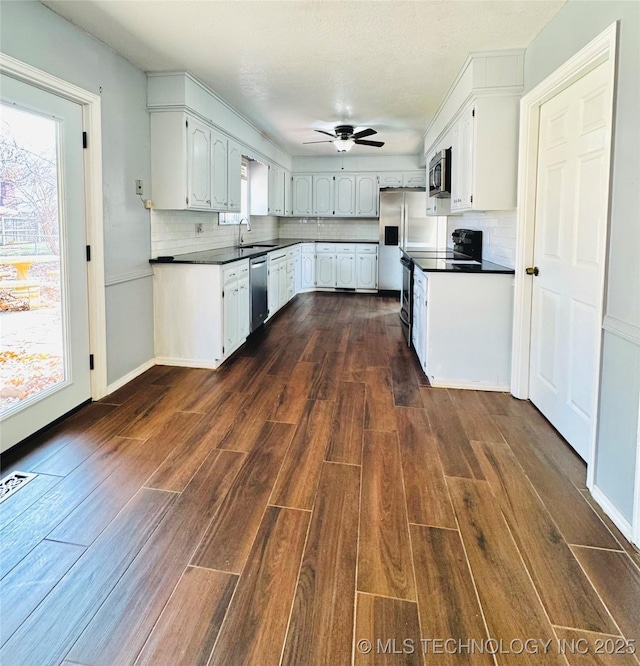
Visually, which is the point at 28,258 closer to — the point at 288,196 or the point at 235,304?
the point at 235,304

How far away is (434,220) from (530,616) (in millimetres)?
6890

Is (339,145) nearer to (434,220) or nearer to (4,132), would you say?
(434,220)

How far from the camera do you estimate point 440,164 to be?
4723mm

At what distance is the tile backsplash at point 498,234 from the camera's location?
12.3ft

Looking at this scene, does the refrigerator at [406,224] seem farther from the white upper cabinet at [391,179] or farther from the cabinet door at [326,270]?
the cabinet door at [326,270]

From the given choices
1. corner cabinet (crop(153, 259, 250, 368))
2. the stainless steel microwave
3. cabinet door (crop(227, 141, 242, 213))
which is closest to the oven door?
the stainless steel microwave

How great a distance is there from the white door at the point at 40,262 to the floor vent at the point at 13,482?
0.30 m

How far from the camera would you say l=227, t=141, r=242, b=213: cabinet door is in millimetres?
5160

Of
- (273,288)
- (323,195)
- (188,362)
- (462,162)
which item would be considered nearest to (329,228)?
(323,195)

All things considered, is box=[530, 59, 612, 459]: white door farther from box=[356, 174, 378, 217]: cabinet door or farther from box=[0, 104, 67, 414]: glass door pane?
box=[356, 174, 378, 217]: cabinet door

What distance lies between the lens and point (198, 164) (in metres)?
4.30

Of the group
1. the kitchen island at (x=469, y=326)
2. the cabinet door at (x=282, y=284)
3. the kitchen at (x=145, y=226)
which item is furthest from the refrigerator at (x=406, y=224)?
the kitchen island at (x=469, y=326)

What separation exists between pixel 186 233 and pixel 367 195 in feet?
14.9

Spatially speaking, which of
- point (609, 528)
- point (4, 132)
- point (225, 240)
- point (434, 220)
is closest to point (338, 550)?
point (609, 528)
